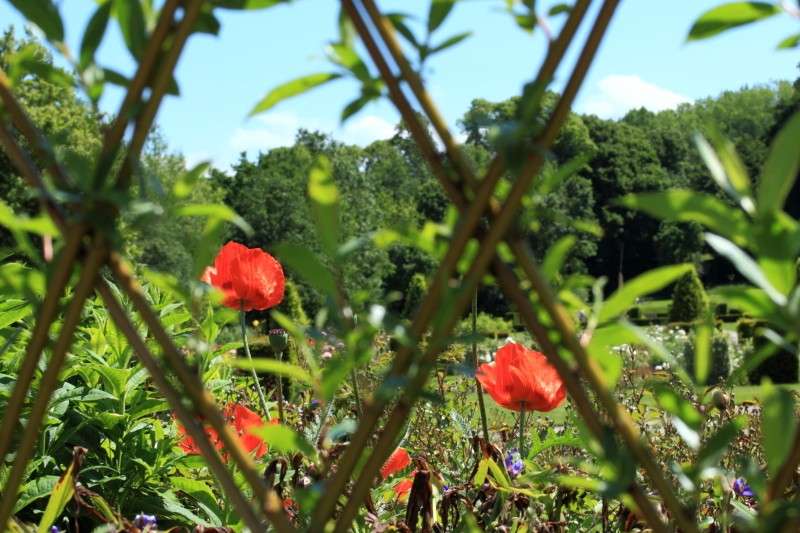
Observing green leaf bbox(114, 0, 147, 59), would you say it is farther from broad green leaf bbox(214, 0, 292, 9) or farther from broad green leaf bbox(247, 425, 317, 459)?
broad green leaf bbox(247, 425, 317, 459)

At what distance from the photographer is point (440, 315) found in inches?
19.6

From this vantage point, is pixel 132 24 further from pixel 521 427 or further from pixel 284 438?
pixel 521 427

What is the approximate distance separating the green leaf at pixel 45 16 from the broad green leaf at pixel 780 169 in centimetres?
46

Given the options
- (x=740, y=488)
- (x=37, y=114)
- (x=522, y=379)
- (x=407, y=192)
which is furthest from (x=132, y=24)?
(x=407, y=192)

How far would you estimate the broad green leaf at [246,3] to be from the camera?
0.57 metres

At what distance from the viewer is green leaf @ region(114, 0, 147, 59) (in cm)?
56

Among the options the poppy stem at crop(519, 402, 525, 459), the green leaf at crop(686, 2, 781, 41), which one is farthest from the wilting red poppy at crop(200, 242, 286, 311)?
the green leaf at crop(686, 2, 781, 41)

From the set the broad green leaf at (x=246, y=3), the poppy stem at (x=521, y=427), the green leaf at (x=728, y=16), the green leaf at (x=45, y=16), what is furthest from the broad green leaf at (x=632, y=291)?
the poppy stem at (x=521, y=427)

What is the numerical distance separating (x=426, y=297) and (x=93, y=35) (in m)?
0.29

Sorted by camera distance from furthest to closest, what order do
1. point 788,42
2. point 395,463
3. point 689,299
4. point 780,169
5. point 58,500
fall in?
point 689,299
point 395,463
point 58,500
point 788,42
point 780,169

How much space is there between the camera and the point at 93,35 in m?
0.57

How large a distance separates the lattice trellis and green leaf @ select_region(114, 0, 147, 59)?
2 centimetres

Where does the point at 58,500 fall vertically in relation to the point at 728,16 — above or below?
below

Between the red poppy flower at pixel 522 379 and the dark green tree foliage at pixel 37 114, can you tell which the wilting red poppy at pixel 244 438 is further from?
the dark green tree foliage at pixel 37 114
